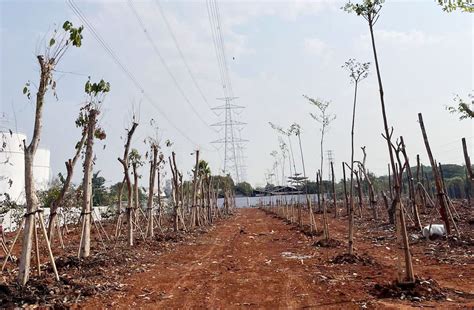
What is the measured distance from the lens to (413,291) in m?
6.11

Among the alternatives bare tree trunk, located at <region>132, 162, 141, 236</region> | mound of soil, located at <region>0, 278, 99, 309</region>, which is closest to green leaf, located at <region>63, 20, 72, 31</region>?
mound of soil, located at <region>0, 278, 99, 309</region>

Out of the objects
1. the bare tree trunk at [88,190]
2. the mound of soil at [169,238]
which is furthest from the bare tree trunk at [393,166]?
the mound of soil at [169,238]

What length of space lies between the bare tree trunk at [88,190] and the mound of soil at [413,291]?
22.0 ft

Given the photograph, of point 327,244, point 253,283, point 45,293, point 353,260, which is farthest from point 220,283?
point 327,244

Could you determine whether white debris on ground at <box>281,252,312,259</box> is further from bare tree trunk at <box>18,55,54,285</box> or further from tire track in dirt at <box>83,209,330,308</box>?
bare tree trunk at <box>18,55,54,285</box>

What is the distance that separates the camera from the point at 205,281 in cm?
798

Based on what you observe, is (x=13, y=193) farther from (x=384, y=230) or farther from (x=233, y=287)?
(x=233, y=287)

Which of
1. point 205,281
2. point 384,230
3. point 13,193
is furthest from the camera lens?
point 13,193

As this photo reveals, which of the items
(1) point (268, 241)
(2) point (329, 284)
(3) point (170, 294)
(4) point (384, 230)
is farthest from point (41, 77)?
(4) point (384, 230)

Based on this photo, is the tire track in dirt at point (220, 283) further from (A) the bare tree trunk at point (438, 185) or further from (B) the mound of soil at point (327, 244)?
(A) the bare tree trunk at point (438, 185)

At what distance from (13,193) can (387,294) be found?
36.4m

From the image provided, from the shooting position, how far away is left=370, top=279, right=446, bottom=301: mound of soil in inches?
236

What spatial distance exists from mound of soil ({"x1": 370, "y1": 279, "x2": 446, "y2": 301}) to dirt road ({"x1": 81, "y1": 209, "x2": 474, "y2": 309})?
24 cm

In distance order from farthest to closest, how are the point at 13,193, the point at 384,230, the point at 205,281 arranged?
the point at 13,193
the point at 384,230
the point at 205,281
